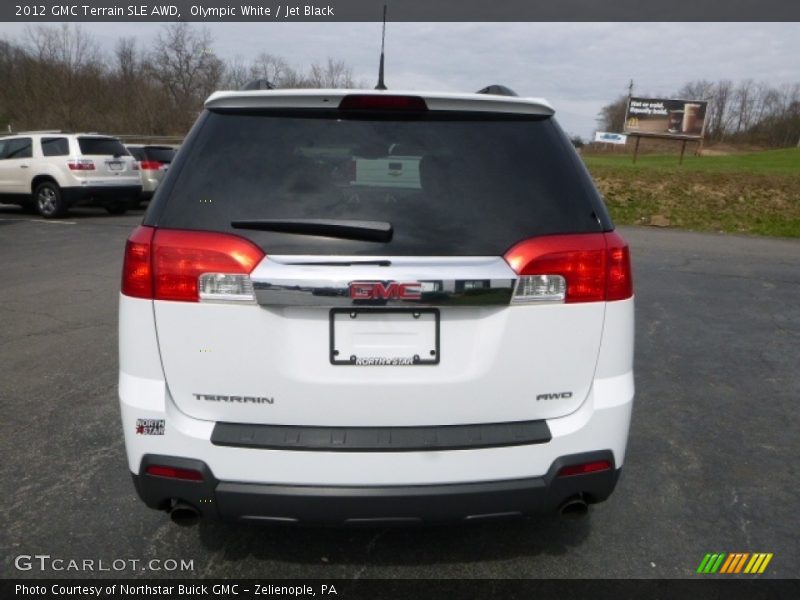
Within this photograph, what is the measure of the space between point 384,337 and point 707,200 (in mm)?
19784

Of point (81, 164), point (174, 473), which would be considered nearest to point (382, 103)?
point (174, 473)

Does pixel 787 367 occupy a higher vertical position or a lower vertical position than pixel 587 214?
lower

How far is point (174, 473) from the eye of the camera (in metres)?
2.11

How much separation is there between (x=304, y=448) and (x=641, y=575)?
1.52 meters

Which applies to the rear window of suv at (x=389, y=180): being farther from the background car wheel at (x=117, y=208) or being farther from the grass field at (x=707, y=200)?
the grass field at (x=707, y=200)

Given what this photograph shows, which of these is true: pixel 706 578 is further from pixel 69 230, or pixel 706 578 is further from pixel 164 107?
pixel 164 107

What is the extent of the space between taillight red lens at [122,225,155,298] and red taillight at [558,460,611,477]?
5.09 feet

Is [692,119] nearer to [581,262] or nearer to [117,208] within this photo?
[117,208]

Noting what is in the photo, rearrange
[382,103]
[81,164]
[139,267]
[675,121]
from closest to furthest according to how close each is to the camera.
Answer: [139,267] → [382,103] → [81,164] → [675,121]

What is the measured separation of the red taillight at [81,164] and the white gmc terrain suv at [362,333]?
46.2 feet

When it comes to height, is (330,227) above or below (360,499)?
above

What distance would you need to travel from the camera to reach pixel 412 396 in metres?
2.06

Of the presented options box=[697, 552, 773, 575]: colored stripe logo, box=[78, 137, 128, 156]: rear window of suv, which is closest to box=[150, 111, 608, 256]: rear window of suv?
box=[697, 552, 773, 575]: colored stripe logo

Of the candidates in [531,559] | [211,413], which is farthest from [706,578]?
[211,413]
